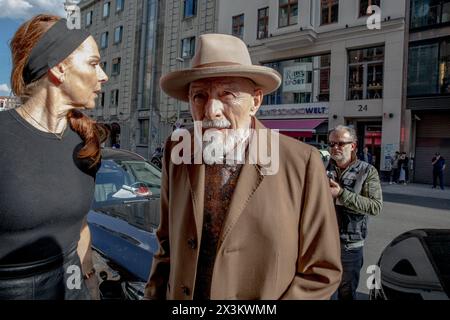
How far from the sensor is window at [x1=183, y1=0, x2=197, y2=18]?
26875 millimetres

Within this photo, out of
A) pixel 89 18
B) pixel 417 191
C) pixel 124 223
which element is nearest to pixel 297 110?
pixel 417 191

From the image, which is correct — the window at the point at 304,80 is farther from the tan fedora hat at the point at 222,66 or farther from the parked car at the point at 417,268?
the tan fedora hat at the point at 222,66

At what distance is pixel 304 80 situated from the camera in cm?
2064

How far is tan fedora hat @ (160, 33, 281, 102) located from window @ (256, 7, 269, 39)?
21.8 meters

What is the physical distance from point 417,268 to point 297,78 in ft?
64.9

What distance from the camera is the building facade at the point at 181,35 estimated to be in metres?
25.8

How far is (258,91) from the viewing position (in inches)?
70.8

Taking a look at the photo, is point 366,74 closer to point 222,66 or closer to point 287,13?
A: point 287,13

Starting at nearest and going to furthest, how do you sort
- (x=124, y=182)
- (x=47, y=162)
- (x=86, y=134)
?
(x=47, y=162) → (x=86, y=134) → (x=124, y=182)

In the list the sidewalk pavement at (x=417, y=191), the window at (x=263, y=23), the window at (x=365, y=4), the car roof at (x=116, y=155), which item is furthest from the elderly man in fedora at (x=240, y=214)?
the window at (x=263, y=23)

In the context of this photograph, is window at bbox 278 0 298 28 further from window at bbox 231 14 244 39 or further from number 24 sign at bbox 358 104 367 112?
number 24 sign at bbox 358 104 367 112

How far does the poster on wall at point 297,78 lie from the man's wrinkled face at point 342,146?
18.1 metres
